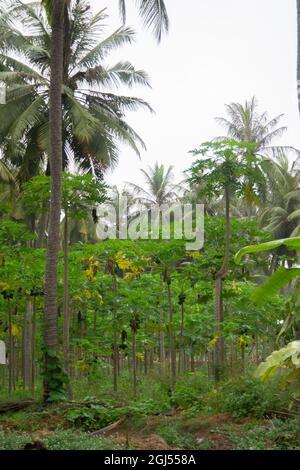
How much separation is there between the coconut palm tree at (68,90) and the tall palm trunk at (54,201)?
6368mm

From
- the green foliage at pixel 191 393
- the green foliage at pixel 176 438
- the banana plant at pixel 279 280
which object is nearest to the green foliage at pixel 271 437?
the green foliage at pixel 176 438

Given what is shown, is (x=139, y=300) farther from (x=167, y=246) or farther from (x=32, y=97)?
(x=32, y=97)

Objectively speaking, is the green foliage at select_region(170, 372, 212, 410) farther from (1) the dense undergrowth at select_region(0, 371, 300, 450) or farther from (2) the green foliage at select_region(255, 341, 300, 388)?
(2) the green foliage at select_region(255, 341, 300, 388)

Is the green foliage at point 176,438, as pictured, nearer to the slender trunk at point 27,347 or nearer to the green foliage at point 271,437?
the green foliage at point 271,437

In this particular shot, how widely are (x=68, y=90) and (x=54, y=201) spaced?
340 inches

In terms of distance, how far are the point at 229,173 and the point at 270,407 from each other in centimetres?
604

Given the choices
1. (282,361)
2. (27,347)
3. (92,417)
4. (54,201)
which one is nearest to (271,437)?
(282,361)

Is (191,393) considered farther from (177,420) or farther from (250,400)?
(250,400)

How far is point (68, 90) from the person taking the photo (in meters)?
19.5

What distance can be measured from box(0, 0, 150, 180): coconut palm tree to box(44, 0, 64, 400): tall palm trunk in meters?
6.37

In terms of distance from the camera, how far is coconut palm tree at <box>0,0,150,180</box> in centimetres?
1964
